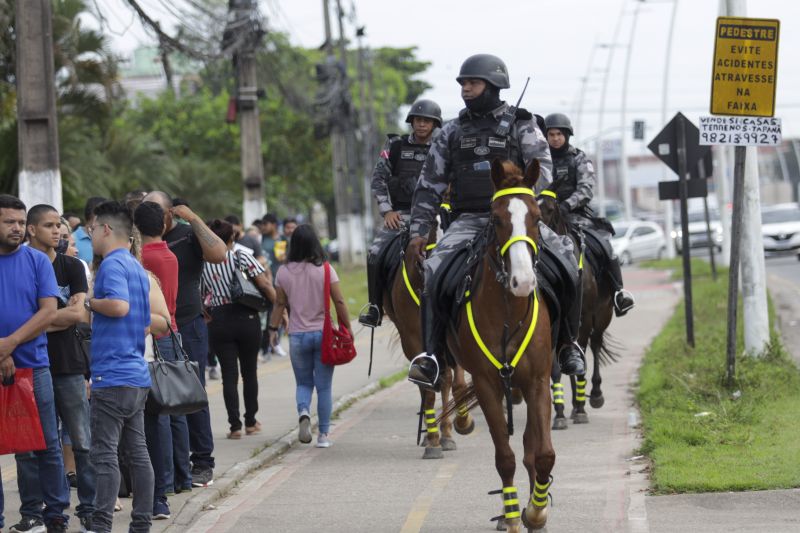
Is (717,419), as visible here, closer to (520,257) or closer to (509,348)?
(509,348)

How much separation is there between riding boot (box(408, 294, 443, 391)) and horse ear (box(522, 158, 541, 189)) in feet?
4.19

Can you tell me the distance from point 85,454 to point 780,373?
8045mm

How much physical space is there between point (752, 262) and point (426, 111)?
4938 millimetres

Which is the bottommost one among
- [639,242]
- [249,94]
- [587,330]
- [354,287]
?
[639,242]

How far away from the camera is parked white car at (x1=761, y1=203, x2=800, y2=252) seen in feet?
155

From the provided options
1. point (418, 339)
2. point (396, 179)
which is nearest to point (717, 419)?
point (418, 339)

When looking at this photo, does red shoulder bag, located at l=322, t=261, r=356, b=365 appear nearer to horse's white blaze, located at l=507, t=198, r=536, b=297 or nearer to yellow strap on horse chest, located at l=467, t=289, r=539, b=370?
yellow strap on horse chest, located at l=467, t=289, r=539, b=370

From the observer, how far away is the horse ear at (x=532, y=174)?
8156mm

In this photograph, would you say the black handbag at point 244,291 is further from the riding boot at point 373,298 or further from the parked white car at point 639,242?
the parked white car at point 639,242

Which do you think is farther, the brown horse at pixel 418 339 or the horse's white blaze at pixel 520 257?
the brown horse at pixel 418 339

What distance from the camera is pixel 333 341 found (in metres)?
12.6

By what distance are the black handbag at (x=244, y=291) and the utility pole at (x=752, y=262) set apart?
5658mm

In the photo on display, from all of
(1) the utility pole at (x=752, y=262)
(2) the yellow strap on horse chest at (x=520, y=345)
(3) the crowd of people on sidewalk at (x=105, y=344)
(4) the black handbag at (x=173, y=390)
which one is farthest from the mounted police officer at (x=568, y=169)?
(4) the black handbag at (x=173, y=390)

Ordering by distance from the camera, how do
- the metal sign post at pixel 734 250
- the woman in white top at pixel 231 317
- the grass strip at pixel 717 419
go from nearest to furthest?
the grass strip at pixel 717 419, the woman in white top at pixel 231 317, the metal sign post at pixel 734 250
